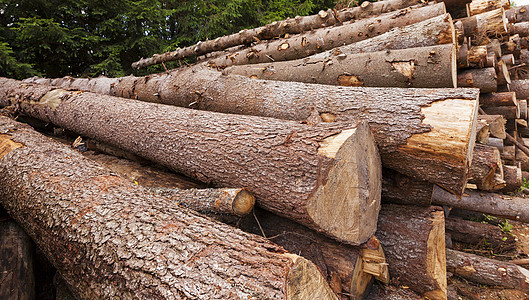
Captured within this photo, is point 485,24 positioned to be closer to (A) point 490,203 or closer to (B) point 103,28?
(A) point 490,203

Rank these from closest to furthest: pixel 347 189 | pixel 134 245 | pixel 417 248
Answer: pixel 134 245 < pixel 347 189 < pixel 417 248

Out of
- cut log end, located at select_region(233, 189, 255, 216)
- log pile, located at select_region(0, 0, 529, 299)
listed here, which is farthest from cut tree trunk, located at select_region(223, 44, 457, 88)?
cut log end, located at select_region(233, 189, 255, 216)

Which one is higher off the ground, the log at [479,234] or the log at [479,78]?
the log at [479,78]

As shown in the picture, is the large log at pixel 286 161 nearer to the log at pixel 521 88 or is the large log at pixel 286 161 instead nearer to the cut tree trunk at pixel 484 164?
the cut tree trunk at pixel 484 164

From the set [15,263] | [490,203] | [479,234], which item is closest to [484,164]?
[490,203]

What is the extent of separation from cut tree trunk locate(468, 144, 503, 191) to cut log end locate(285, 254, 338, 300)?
7.36 ft

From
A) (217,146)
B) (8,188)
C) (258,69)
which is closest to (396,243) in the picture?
(217,146)

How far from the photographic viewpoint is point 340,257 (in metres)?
1.84

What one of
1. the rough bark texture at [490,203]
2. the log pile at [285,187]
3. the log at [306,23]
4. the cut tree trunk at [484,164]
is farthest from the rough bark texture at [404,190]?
the log at [306,23]

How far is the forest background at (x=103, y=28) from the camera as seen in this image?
6.89 meters

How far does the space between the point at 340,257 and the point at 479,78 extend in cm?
378

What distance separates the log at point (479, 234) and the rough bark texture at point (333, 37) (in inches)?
89.1

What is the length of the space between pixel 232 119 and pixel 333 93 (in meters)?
0.94

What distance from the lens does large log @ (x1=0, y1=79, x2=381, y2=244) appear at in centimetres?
163
